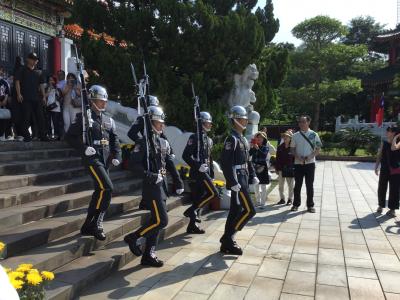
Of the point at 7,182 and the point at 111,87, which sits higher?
the point at 111,87

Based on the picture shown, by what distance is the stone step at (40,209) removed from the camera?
16.0ft

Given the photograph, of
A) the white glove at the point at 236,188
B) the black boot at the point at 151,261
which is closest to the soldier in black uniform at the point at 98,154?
the black boot at the point at 151,261

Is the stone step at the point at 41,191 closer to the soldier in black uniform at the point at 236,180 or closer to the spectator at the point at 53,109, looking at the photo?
the spectator at the point at 53,109

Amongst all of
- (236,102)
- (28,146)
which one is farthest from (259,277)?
(236,102)

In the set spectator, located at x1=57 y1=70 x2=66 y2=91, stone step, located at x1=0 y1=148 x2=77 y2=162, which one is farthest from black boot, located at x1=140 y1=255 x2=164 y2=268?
spectator, located at x1=57 y1=70 x2=66 y2=91

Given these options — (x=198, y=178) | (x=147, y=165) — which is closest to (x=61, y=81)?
(x=198, y=178)

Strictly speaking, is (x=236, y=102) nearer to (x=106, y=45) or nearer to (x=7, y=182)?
(x=106, y=45)

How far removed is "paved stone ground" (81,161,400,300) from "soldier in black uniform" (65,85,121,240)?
2.49 ft

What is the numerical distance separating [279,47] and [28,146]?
11.0 m

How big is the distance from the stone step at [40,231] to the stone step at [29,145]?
2271 mm

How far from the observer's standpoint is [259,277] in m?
4.87

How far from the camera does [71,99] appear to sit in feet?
29.8

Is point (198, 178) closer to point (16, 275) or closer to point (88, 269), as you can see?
point (88, 269)

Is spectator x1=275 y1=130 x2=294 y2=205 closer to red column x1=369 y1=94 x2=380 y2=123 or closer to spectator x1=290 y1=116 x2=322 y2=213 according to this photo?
spectator x1=290 y1=116 x2=322 y2=213
